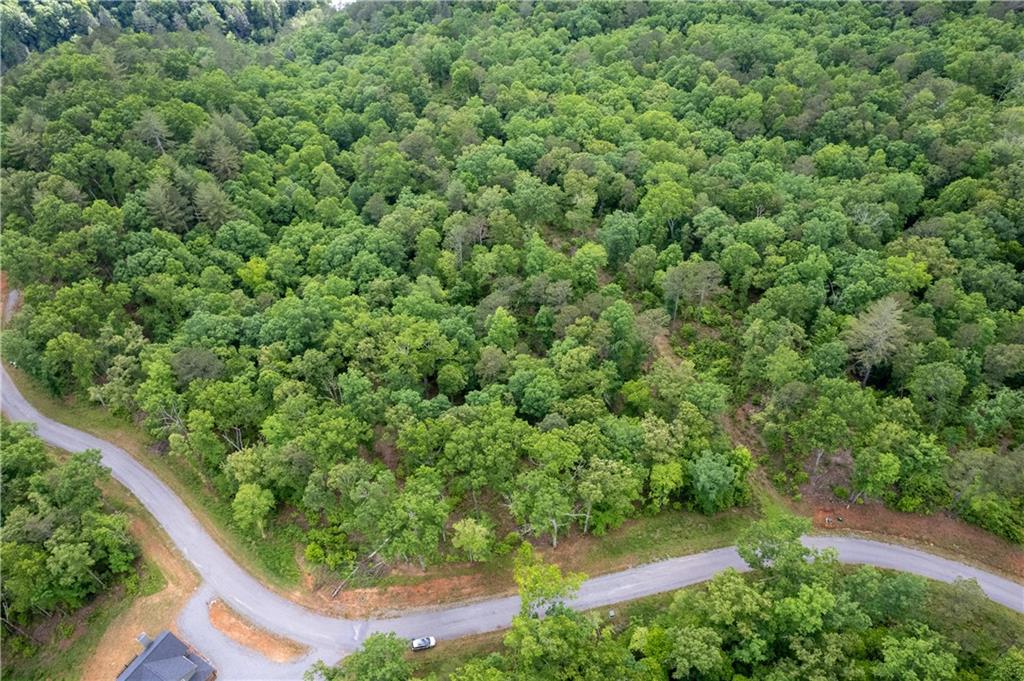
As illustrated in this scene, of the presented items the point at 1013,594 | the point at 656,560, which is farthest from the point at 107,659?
the point at 1013,594

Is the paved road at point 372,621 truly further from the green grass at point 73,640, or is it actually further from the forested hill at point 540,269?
the forested hill at point 540,269

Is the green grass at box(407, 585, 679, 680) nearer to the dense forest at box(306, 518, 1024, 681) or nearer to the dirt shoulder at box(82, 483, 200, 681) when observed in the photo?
the dense forest at box(306, 518, 1024, 681)

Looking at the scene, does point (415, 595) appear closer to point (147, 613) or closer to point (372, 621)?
point (372, 621)

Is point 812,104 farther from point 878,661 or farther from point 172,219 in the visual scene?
point 172,219

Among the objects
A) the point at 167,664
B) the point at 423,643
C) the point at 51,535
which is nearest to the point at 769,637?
the point at 423,643

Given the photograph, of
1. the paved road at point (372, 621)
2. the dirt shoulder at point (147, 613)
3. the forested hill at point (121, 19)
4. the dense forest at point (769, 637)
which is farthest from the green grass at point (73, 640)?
the forested hill at point (121, 19)
